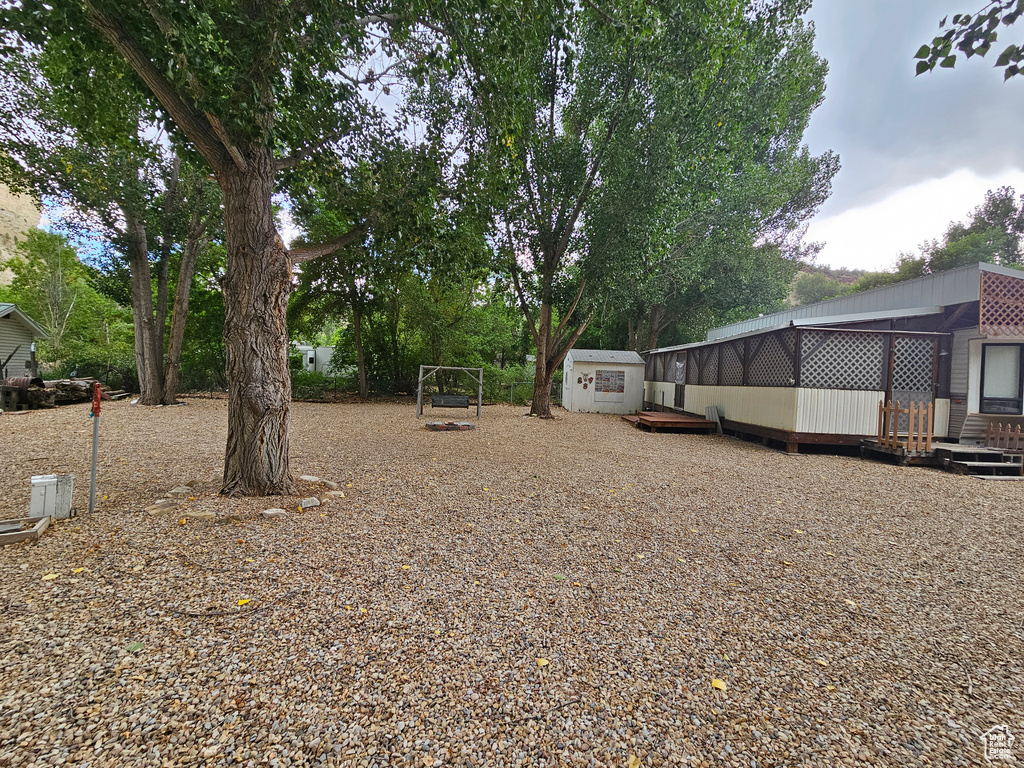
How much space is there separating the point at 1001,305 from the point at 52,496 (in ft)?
44.5

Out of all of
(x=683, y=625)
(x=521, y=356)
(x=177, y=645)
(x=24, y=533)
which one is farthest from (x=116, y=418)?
(x=521, y=356)

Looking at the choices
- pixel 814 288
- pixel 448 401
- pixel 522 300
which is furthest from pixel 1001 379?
pixel 814 288

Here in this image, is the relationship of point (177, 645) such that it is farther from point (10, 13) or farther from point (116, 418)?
point (116, 418)

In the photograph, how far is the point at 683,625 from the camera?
240 cm

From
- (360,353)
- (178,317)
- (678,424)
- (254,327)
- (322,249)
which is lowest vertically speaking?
(678,424)

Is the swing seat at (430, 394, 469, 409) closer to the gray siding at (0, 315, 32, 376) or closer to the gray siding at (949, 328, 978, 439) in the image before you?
the gray siding at (949, 328, 978, 439)

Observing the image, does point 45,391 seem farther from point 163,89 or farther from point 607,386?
point 607,386

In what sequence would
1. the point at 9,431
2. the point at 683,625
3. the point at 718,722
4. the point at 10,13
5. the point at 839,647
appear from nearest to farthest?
the point at 718,722
the point at 839,647
the point at 683,625
the point at 10,13
the point at 9,431

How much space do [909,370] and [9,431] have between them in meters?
17.8

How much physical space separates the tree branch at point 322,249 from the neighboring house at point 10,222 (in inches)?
2472

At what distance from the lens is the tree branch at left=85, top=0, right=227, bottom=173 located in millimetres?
3311

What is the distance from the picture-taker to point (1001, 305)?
7.66 metres

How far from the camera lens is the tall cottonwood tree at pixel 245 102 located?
3.30 m

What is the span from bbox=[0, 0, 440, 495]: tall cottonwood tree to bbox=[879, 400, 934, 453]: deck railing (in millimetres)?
9983
